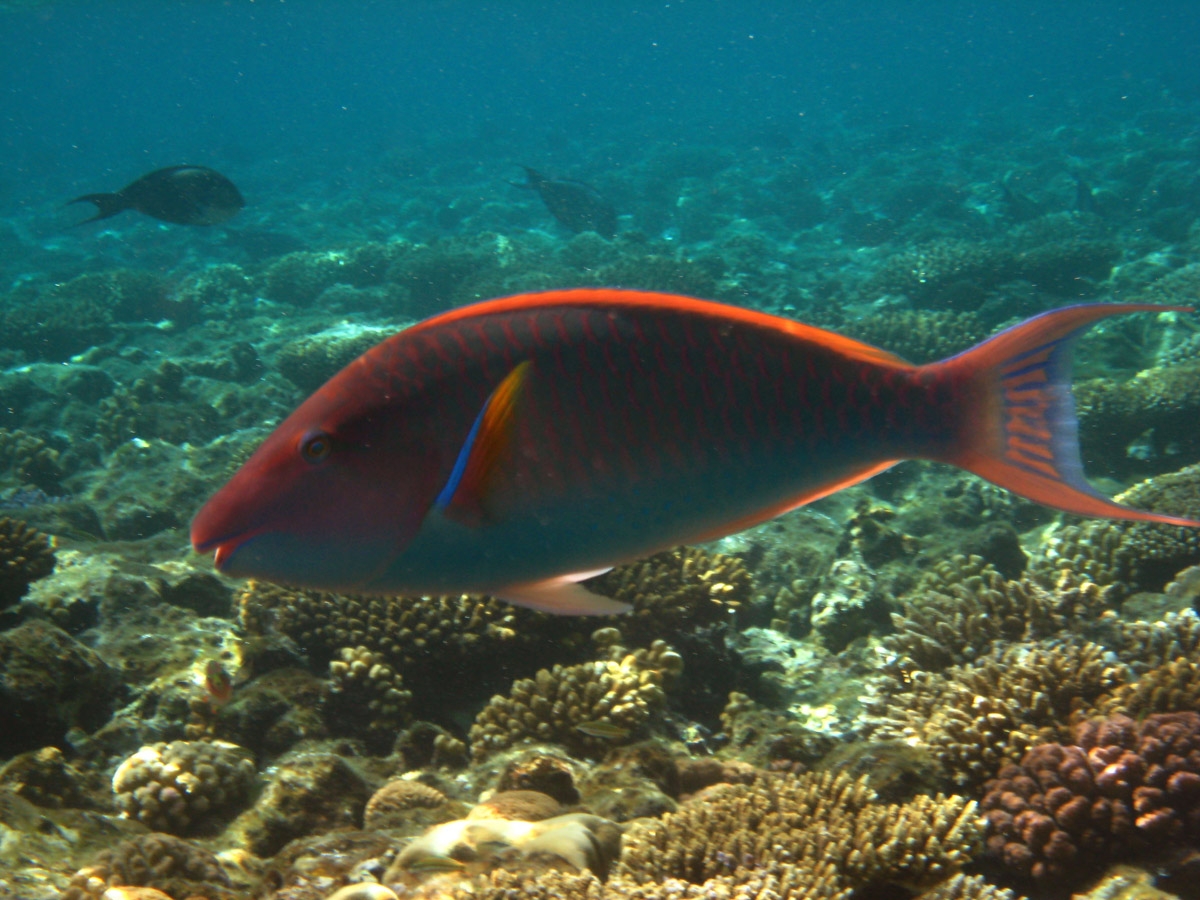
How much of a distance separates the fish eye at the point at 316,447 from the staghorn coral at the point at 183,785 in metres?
3.55

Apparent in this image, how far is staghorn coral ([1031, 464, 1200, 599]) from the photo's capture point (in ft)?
18.3

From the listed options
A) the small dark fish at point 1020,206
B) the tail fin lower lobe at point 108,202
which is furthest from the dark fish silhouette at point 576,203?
the small dark fish at point 1020,206

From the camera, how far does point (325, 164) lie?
1452 inches

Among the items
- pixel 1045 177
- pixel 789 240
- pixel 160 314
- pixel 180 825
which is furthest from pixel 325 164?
pixel 180 825

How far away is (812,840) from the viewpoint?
2807 mm

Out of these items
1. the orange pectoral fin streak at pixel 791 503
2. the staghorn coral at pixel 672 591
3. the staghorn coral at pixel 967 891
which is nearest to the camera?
the orange pectoral fin streak at pixel 791 503

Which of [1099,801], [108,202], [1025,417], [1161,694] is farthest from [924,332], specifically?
[108,202]

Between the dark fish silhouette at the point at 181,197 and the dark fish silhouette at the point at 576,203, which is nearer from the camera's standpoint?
the dark fish silhouette at the point at 181,197

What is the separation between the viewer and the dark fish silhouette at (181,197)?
10.1m

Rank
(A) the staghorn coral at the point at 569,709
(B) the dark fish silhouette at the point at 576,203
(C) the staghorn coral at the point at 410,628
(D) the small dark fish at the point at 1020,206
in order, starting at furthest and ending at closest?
(D) the small dark fish at the point at 1020,206, (B) the dark fish silhouette at the point at 576,203, (C) the staghorn coral at the point at 410,628, (A) the staghorn coral at the point at 569,709

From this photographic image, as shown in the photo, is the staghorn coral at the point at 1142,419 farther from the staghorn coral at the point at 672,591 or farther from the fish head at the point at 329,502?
the fish head at the point at 329,502

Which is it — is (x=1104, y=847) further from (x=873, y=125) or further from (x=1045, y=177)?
(x=873, y=125)

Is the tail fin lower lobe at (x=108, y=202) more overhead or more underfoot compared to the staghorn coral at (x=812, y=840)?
more overhead

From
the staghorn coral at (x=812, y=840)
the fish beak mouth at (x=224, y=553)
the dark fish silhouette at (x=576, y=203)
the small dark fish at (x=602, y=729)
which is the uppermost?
the dark fish silhouette at (x=576, y=203)
